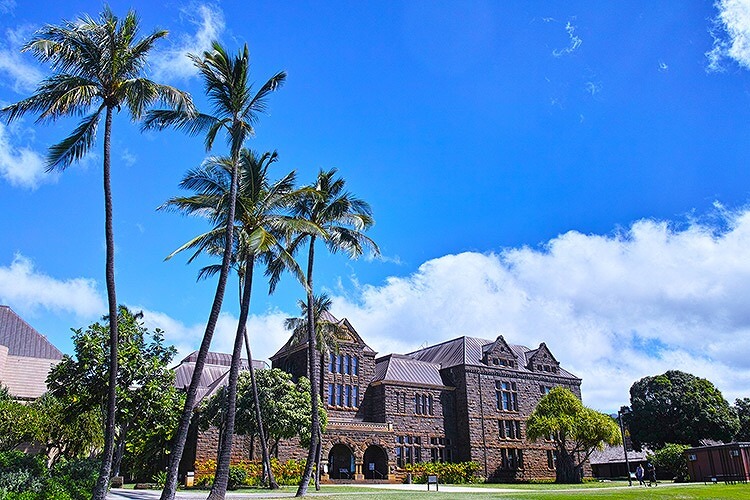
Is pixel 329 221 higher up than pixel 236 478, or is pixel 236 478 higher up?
pixel 329 221

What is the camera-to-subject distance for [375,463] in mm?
49688

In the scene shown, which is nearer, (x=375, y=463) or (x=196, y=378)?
(x=196, y=378)

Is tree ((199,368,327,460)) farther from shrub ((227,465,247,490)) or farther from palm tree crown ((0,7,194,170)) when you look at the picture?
palm tree crown ((0,7,194,170))

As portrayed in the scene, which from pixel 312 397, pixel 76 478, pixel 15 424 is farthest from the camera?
pixel 15 424

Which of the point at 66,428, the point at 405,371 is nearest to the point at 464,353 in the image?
the point at 405,371

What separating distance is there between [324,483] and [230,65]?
96.0ft

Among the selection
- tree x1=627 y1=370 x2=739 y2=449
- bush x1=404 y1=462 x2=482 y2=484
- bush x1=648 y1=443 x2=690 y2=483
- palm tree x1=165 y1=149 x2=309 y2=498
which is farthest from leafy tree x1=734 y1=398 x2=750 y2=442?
palm tree x1=165 y1=149 x2=309 y2=498

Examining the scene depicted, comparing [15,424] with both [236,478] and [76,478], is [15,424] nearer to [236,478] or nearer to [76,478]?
[236,478]

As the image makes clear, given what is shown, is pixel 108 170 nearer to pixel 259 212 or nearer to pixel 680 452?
pixel 259 212

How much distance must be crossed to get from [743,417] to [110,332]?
73862 mm

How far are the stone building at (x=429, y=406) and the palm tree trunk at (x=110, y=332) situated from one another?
2745 cm

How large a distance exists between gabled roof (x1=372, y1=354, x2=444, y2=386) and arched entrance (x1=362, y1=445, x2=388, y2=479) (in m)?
5.86

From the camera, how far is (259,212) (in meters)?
24.0

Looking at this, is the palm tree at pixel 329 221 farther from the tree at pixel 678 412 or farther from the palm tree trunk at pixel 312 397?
the tree at pixel 678 412
